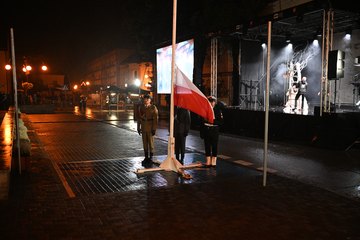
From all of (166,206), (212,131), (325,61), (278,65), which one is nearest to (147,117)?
(212,131)

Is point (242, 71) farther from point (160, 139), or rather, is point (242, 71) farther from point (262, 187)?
point (262, 187)

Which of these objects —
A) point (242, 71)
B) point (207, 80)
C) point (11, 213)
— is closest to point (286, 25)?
point (242, 71)

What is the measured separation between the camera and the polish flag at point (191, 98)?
789 cm

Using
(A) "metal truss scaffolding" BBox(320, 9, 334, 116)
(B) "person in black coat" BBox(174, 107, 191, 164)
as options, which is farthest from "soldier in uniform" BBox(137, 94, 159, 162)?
(A) "metal truss scaffolding" BBox(320, 9, 334, 116)

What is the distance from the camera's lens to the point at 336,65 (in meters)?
11.0

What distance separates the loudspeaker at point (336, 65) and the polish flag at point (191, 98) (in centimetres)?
545

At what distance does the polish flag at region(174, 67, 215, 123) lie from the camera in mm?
7895

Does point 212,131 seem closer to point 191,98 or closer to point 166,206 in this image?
point 191,98

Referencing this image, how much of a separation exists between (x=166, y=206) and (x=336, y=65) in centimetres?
820

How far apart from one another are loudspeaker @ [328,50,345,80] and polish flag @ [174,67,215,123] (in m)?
5.45

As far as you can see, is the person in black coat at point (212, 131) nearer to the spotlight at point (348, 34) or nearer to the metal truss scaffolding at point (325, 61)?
the metal truss scaffolding at point (325, 61)

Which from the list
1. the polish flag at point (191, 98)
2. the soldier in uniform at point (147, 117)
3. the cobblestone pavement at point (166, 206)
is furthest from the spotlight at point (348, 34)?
the soldier in uniform at point (147, 117)

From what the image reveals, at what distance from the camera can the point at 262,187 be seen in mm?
6879

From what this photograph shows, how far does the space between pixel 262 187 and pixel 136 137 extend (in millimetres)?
8437
